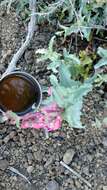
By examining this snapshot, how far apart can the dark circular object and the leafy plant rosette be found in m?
0.03

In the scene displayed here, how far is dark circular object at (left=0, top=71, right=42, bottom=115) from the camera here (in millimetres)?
1635

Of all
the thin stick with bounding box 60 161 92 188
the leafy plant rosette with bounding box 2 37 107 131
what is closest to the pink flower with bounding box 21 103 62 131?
the leafy plant rosette with bounding box 2 37 107 131

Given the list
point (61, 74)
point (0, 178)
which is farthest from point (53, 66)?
point (0, 178)

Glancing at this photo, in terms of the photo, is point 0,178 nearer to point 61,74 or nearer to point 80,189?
point 80,189

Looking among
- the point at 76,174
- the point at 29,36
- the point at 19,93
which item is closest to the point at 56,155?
the point at 76,174

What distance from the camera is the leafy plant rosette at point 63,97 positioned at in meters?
1.43

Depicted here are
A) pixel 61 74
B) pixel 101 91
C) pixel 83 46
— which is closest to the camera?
pixel 61 74

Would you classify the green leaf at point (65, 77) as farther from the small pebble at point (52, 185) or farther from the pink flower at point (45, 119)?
the small pebble at point (52, 185)

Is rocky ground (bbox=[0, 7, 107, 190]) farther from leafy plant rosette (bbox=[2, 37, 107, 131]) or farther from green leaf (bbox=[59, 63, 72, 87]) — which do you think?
green leaf (bbox=[59, 63, 72, 87])

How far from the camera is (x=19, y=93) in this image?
1639mm

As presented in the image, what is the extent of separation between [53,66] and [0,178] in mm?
393

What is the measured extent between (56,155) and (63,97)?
295 mm

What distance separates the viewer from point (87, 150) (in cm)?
167

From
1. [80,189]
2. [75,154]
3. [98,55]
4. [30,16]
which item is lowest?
[80,189]
